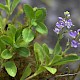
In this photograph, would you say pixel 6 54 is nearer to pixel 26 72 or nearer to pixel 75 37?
pixel 26 72

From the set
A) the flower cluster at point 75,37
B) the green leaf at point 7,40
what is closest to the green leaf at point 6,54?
the green leaf at point 7,40

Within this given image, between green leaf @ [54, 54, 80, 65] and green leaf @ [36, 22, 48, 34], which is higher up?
green leaf @ [36, 22, 48, 34]

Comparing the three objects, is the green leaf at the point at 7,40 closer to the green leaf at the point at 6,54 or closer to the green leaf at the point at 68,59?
the green leaf at the point at 6,54

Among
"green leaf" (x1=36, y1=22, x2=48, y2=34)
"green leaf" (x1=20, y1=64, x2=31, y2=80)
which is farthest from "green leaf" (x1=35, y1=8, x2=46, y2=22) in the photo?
"green leaf" (x1=20, y1=64, x2=31, y2=80)

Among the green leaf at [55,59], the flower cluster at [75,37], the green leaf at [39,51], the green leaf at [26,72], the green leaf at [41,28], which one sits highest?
the green leaf at [41,28]

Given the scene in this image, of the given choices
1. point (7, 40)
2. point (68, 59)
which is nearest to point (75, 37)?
point (68, 59)

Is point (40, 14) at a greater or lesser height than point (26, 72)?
greater

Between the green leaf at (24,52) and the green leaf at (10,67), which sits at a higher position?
the green leaf at (24,52)

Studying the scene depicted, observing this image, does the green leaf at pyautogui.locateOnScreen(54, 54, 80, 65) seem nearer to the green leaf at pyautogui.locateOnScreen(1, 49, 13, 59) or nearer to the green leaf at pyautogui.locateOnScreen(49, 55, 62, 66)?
the green leaf at pyautogui.locateOnScreen(49, 55, 62, 66)

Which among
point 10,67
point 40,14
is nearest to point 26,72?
point 10,67

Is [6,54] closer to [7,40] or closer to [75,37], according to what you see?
[7,40]

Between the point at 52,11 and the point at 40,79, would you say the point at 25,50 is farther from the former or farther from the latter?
the point at 52,11
